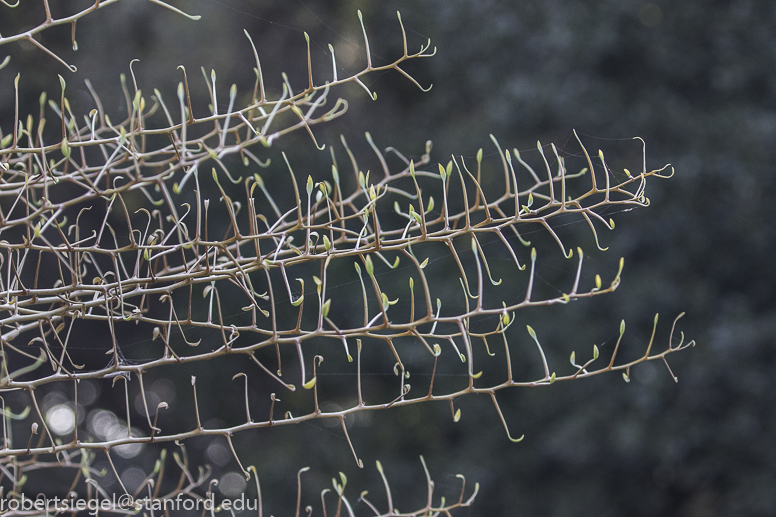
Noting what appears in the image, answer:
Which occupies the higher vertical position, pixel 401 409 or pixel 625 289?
pixel 625 289

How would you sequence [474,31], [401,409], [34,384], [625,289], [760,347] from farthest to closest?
[401,409]
[474,31]
[625,289]
[760,347]
[34,384]

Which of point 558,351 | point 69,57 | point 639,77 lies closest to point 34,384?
point 558,351

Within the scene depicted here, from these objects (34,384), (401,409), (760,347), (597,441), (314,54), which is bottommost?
(401,409)

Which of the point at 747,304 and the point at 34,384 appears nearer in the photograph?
the point at 34,384

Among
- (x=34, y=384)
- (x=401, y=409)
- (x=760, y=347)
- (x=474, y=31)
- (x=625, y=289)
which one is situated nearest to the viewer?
(x=34, y=384)

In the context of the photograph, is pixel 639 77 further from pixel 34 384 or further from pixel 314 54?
pixel 34 384

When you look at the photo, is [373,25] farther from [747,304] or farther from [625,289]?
[747,304]

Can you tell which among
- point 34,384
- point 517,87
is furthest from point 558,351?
point 34,384
